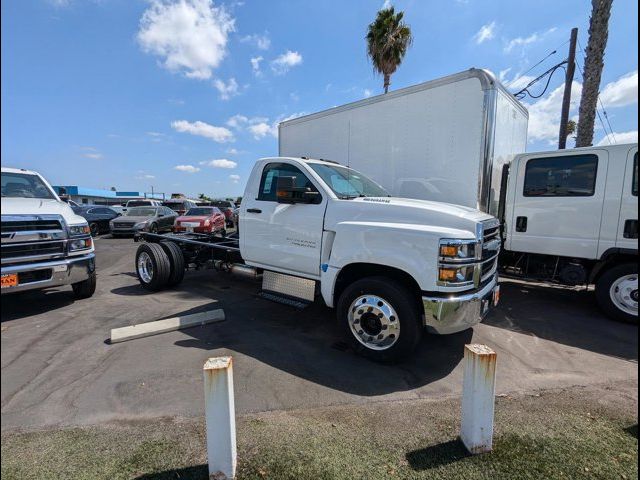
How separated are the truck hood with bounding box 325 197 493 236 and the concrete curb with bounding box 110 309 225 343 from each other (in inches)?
83.8

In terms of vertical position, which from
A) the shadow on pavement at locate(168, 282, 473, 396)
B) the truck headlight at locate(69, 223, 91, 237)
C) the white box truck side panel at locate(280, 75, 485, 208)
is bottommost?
the shadow on pavement at locate(168, 282, 473, 396)

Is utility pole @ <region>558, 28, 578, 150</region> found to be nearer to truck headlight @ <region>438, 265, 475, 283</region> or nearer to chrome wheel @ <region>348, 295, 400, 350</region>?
truck headlight @ <region>438, 265, 475, 283</region>

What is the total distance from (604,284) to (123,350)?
6.47 meters

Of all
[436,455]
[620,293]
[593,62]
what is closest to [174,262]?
[436,455]

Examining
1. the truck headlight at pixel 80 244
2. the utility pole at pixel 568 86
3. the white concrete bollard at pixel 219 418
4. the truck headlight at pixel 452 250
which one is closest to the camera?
the white concrete bollard at pixel 219 418

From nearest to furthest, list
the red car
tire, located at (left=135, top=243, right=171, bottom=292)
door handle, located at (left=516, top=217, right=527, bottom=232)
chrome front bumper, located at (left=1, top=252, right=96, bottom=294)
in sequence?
1. chrome front bumper, located at (left=1, top=252, right=96, bottom=294)
2. door handle, located at (left=516, top=217, right=527, bottom=232)
3. tire, located at (left=135, top=243, right=171, bottom=292)
4. the red car

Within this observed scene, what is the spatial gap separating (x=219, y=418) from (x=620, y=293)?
18.8ft

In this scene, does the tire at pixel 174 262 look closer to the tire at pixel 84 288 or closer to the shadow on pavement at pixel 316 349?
the tire at pixel 84 288

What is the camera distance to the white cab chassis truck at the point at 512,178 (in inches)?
198

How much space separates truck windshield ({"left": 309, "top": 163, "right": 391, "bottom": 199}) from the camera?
14.3 ft

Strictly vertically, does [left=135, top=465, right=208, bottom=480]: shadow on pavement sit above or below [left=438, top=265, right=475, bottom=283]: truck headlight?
below

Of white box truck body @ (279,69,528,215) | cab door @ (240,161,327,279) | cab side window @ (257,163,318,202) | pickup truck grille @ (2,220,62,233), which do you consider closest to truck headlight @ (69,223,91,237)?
pickup truck grille @ (2,220,62,233)

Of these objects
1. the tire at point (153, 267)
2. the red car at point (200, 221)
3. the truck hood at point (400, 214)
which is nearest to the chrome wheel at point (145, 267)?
the tire at point (153, 267)

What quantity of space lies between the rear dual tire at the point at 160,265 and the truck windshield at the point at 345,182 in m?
3.43
